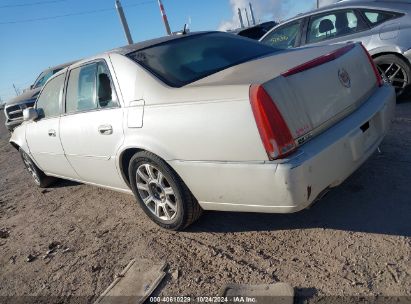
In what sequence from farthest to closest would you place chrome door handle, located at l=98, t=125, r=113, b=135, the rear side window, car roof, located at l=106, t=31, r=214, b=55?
the rear side window → car roof, located at l=106, t=31, r=214, b=55 → chrome door handle, located at l=98, t=125, r=113, b=135

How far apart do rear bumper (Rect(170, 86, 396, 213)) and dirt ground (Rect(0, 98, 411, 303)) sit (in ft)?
1.29

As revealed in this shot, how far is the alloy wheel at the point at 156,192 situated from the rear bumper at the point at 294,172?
1.14 feet

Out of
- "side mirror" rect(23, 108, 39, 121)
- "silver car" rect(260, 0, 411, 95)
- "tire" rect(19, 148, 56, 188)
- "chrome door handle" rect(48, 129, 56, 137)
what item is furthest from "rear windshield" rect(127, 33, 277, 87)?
"tire" rect(19, 148, 56, 188)

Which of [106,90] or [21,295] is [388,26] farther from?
[21,295]

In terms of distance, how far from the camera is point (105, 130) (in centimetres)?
354

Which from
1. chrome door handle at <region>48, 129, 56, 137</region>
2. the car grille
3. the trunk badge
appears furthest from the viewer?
the car grille

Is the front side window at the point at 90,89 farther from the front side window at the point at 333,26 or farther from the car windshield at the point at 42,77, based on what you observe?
the car windshield at the point at 42,77

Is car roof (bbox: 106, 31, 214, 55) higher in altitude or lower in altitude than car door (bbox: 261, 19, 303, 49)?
higher

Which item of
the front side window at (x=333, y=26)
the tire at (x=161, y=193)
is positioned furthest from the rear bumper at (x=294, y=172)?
the front side window at (x=333, y=26)

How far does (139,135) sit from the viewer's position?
10.4ft

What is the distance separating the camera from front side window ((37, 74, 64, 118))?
4.50 meters

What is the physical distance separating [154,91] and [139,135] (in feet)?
1.24

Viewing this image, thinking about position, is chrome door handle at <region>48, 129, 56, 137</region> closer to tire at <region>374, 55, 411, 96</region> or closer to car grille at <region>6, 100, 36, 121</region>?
tire at <region>374, 55, 411, 96</region>

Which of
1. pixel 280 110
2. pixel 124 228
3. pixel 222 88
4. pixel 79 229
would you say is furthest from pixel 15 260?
pixel 280 110
